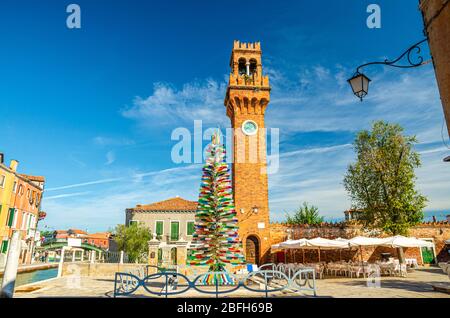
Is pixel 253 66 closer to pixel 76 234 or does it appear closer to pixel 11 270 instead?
pixel 11 270

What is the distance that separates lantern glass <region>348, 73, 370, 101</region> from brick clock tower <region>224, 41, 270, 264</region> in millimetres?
15626

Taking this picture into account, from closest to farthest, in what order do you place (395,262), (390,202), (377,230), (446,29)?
(446,29), (395,262), (390,202), (377,230)

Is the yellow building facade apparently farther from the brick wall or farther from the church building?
the brick wall

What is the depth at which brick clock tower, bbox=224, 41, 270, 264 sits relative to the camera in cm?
2012

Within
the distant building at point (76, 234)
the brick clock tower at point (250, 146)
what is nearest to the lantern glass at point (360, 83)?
the brick clock tower at point (250, 146)

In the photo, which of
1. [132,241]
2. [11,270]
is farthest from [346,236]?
[11,270]

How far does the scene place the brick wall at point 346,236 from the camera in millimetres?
20219

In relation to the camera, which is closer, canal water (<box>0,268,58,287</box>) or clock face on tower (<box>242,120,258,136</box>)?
canal water (<box>0,268,58,287</box>)

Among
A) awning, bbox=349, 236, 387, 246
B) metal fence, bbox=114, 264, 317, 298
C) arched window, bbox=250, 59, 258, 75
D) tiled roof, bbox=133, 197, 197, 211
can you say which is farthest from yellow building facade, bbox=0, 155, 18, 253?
awning, bbox=349, 236, 387, 246
